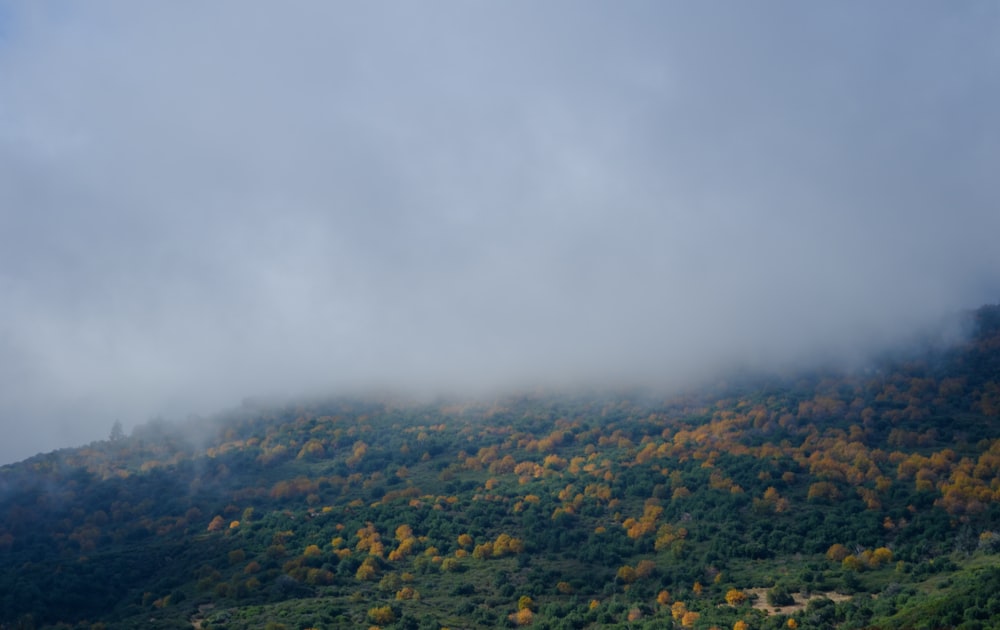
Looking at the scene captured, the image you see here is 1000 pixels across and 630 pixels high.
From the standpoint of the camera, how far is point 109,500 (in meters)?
136

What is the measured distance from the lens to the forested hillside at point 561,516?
275ft

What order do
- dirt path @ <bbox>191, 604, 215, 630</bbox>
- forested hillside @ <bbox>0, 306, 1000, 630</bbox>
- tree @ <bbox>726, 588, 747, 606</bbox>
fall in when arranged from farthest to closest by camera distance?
1. forested hillside @ <bbox>0, 306, 1000, 630</bbox>
2. dirt path @ <bbox>191, 604, 215, 630</bbox>
3. tree @ <bbox>726, 588, 747, 606</bbox>

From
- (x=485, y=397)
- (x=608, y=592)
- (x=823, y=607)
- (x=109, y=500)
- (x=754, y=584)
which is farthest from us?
(x=485, y=397)

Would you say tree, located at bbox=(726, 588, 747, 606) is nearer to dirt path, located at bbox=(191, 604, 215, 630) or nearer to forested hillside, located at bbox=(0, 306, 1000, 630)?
forested hillside, located at bbox=(0, 306, 1000, 630)

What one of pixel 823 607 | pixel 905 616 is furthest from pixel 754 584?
pixel 905 616

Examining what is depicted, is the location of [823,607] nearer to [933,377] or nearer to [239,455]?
[933,377]

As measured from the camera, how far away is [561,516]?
368 feet

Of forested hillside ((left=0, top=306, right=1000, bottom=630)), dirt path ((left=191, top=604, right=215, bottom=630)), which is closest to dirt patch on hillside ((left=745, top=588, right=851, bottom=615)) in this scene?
forested hillside ((left=0, top=306, right=1000, bottom=630))

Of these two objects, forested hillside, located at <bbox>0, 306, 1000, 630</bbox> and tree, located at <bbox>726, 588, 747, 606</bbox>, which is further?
forested hillside, located at <bbox>0, 306, 1000, 630</bbox>

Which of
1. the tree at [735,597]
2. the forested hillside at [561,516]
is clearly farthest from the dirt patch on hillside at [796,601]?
the tree at [735,597]

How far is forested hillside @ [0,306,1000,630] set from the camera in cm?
8394

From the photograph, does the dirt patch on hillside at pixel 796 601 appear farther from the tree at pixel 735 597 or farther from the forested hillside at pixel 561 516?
the tree at pixel 735 597

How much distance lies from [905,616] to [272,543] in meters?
79.0

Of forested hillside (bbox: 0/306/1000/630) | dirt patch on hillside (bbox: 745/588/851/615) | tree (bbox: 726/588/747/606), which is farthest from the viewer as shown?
forested hillside (bbox: 0/306/1000/630)
